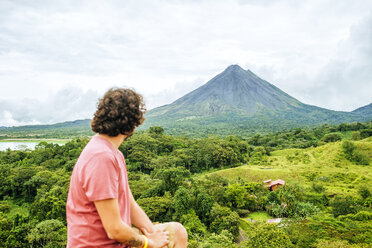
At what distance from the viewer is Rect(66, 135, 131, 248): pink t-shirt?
139 centimetres

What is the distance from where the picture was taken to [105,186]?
139 centimetres

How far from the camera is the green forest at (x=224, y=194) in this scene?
13.8 meters

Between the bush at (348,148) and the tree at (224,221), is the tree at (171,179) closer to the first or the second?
the tree at (224,221)

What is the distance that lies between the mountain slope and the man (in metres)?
123

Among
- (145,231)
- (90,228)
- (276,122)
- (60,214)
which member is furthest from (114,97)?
(276,122)

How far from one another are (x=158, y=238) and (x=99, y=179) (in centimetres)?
87

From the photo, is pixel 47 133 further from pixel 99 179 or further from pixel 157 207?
pixel 99 179

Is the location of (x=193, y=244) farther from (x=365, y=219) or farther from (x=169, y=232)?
(x=365, y=219)

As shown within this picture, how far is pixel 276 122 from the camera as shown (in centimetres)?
12456

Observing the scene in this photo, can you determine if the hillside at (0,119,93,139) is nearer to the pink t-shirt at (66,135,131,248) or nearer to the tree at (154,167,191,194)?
the tree at (154,167,191,194)

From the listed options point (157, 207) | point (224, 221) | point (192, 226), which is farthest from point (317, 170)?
point (157, 207)

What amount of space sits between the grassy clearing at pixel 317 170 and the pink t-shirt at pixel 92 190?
29.2 metres

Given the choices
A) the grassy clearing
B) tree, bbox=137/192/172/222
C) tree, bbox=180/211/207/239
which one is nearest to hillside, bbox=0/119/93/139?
the grassy clearing

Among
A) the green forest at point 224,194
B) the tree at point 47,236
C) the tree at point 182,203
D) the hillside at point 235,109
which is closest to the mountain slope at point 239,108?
the hillside at point 235,109
